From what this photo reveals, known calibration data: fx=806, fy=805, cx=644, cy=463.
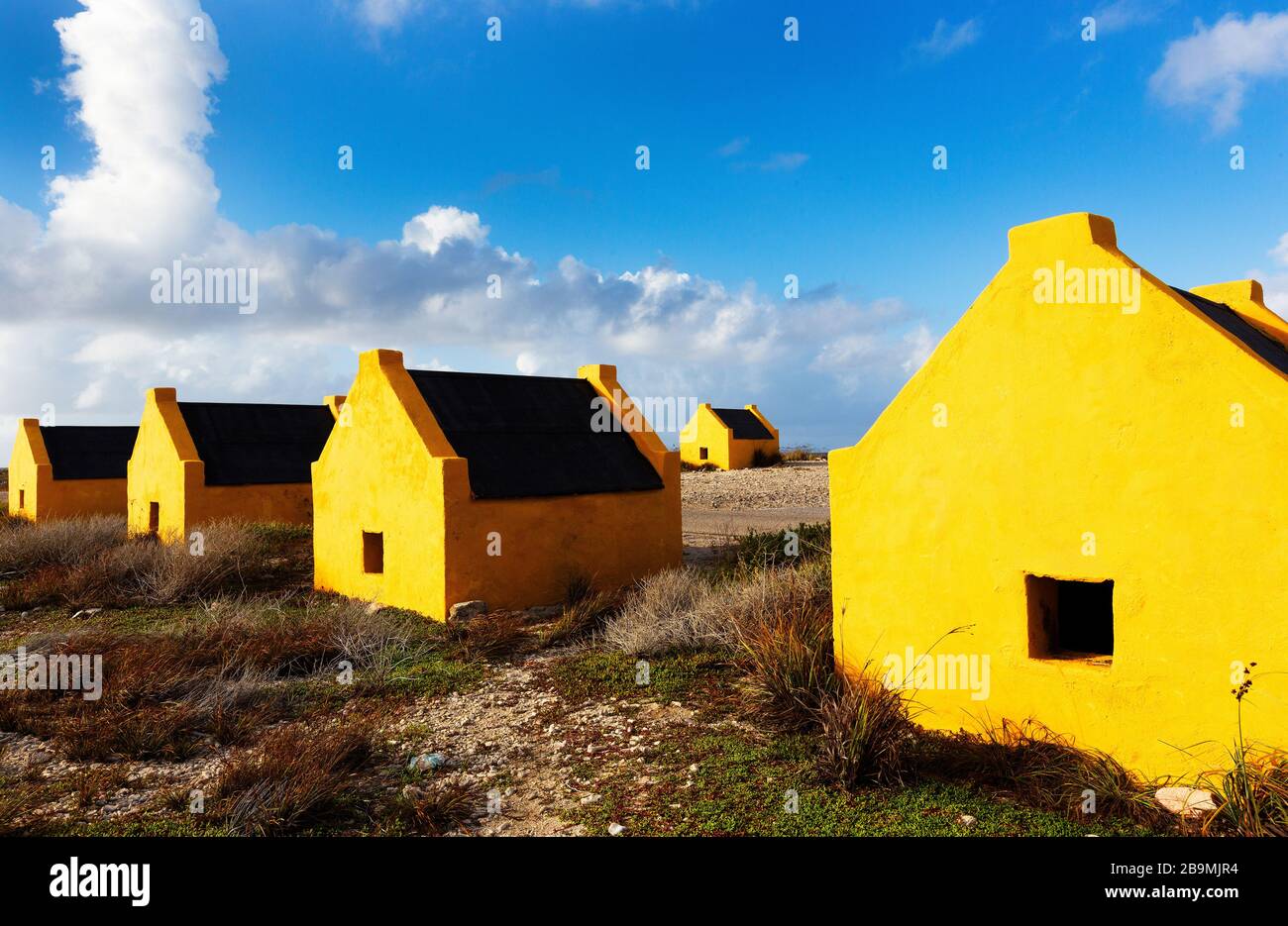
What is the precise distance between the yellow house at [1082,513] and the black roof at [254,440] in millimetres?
16086

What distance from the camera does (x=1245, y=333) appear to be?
6.51 m

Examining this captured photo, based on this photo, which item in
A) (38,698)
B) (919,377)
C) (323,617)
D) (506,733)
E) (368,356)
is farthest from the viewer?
(368,356)

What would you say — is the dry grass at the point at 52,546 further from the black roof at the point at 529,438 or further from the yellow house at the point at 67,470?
the black roof at the point at 529,438

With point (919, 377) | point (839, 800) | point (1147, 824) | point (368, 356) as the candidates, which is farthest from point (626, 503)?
point (1147, 824)

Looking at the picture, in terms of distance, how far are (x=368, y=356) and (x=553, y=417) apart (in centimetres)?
321

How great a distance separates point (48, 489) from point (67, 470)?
33.1 inches

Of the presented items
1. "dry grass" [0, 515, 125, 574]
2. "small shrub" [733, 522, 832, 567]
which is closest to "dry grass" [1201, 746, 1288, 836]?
"small shrub" [733, 522, 832, 567]

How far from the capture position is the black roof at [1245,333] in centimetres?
603

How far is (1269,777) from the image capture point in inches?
190

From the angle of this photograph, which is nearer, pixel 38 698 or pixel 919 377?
pixel 919 377

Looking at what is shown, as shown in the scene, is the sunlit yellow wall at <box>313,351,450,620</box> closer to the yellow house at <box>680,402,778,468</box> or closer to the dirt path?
the dirt path

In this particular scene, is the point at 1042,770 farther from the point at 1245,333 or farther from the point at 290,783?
the point at 290,783

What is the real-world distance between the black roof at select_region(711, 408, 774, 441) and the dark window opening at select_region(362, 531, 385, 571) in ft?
103
